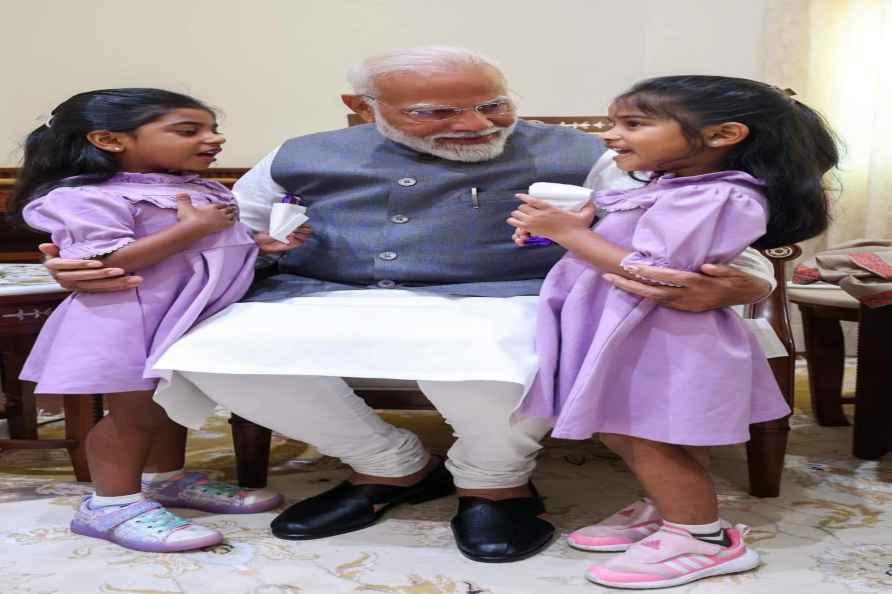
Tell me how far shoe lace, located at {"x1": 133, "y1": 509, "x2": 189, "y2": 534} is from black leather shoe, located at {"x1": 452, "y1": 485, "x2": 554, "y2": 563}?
582 mm

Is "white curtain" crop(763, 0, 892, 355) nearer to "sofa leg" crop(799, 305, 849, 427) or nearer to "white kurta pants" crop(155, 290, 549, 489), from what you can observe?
"sofa leg" crop(799, 305, 849, 427)

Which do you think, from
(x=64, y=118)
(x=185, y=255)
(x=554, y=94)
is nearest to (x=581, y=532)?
(x=185, y=255)

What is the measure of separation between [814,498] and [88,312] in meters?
1.73

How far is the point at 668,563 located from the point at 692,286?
0.51 metres

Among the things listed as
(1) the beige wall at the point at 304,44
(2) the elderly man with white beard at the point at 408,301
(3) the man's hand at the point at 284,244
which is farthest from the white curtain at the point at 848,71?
(3) the man's hand at the point at 284,244

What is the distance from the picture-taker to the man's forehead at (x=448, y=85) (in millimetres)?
2135

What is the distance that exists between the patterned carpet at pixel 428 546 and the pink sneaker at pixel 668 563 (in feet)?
0.08

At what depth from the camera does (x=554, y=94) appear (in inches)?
176

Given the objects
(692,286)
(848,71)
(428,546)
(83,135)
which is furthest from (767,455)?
(848,71)

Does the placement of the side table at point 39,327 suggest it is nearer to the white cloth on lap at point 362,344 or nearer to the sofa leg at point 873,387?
the white cloth on lap at point 362,344

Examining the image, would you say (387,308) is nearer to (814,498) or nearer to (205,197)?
(205,197)

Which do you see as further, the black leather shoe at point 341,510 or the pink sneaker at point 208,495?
the pink sneaker at point 208,495

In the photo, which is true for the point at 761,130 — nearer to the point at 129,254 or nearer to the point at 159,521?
the point at 129,254

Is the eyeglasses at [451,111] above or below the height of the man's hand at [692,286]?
above
